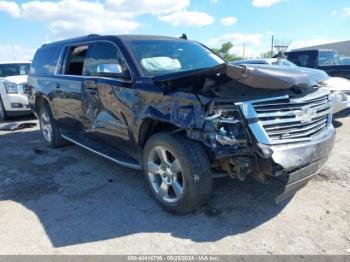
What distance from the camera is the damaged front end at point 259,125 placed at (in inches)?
121

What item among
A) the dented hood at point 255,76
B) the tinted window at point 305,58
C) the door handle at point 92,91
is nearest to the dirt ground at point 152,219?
the door handle at point 92,91

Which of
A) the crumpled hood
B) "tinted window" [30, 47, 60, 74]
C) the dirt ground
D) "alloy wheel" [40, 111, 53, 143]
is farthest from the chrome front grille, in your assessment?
the crumpled hood

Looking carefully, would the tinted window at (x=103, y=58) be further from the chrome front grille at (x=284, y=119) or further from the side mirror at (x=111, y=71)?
the chrome front grille at (x=284, y=119)

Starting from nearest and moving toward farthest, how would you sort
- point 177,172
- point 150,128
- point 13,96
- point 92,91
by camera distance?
point 177,172, point 150,128, point 92,91, point 13,96

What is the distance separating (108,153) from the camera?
15.4ft

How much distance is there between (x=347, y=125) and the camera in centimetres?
744

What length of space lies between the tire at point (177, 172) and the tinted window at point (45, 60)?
3384 millimetres

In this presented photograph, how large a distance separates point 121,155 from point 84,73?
4.75 ft

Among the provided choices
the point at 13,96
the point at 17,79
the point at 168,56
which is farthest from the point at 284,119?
the point at 17,79

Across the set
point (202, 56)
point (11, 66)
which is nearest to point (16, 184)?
point (202, 56)

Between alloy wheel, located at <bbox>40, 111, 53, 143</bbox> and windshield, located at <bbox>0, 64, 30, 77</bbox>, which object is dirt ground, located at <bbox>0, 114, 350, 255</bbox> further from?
windshield, located at <bbox>0, 64, 30, 77</bbox>

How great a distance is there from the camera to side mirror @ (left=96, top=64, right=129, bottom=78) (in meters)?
4.23

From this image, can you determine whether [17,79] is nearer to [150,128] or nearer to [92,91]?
[92,91]

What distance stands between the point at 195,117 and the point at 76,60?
324 centimetres
